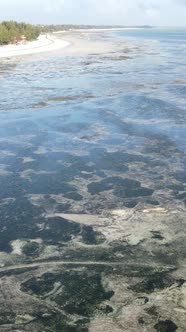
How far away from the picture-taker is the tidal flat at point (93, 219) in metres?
5.50

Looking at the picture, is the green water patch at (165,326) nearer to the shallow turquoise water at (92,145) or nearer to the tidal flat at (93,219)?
the tidal flat at (93,219)

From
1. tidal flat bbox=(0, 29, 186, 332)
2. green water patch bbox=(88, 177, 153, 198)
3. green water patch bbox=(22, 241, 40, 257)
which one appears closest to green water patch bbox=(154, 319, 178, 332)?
tidal flat bbox=(0, 29, 186, 332)

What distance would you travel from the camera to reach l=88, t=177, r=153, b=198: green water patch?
9.27m

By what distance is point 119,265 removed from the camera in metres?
6.49

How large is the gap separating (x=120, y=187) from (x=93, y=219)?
180cm

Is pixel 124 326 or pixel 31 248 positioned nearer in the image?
pixel 124 326

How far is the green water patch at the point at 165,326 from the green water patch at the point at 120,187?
4152 mm

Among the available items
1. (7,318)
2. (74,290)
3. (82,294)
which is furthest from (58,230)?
(7,318)

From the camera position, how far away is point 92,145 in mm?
12969

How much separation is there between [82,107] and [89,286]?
43.1 ft

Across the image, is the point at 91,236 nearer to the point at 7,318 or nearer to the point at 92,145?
the point at 7,318

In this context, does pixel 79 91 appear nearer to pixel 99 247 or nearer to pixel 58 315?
pixel 99 247

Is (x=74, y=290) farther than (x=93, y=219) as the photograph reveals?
No

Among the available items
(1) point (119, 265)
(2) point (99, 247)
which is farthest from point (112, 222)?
(1) point (119, 265)
